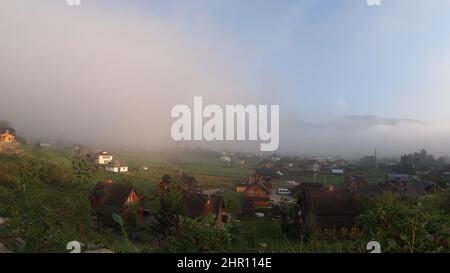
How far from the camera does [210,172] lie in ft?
22.8

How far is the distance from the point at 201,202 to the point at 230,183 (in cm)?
107

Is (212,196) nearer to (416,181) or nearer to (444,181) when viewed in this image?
(416,181)

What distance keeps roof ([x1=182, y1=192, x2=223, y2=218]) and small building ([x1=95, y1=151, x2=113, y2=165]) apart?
1.63 metres

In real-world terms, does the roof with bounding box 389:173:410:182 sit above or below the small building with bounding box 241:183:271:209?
above

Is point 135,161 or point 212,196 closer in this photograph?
point 135,161

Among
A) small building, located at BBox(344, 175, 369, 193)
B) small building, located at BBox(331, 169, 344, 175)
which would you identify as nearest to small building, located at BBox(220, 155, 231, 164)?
small building, located at BBox(331, 169, 344, 175)

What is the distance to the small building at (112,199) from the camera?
19.9ft

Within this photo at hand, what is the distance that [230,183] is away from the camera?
7.34 m

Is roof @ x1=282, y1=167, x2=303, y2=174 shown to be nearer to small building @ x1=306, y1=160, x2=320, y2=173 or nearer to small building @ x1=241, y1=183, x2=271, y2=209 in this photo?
small building @ x1=306, y1=160, x2=320, y2=173

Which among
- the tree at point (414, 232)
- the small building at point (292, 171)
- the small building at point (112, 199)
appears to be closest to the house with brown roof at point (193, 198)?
the small building at point (112, 199)

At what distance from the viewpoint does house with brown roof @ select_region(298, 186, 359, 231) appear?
7.58m

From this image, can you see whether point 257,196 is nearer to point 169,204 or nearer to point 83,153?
point 169,204
